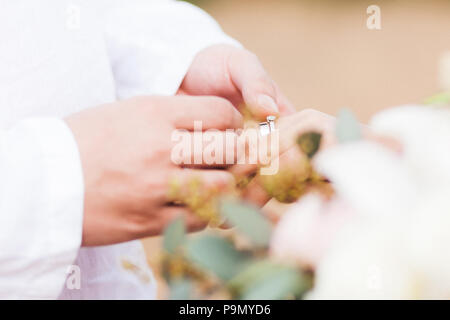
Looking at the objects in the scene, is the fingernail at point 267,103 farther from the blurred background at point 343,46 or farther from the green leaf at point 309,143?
the blurred background at point 343,46

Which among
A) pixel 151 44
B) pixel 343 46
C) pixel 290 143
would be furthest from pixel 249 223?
pixel 343 46

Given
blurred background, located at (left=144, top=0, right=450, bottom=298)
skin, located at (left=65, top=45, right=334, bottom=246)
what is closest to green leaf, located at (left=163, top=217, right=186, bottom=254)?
skin, located at (left=65, top=45, right=334, bottom=246)

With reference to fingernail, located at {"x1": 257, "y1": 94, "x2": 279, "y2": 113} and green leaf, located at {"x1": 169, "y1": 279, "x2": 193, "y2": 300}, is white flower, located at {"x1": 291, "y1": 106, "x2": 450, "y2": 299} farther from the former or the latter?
fingernail, located at {"x1": 257, "y1": 94, "x2": 279, "y2": 113}

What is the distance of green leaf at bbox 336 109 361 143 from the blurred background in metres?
1.86

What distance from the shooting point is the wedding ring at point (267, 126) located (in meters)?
0.41

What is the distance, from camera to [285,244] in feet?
0.56

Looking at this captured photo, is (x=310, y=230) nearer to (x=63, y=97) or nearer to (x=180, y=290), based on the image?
(x=180, y=290)

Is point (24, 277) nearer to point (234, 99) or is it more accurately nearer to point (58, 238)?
point (58, 238)

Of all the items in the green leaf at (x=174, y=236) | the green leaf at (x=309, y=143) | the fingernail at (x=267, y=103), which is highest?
the fingernail at (x=267, y=103)

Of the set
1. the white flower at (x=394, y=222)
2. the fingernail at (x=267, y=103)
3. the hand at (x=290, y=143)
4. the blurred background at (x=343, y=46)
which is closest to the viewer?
the white flower at (x=394, y=222)

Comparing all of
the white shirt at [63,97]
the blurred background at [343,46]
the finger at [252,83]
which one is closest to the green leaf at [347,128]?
the white shirt at [63,97]

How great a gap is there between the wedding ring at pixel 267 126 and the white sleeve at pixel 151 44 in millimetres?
166

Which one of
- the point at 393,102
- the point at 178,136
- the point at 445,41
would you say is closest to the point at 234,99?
the point at 178,136

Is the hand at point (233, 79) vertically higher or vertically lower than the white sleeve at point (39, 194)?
higher
